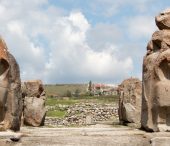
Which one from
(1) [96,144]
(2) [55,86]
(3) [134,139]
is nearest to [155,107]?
(3) [134,139]

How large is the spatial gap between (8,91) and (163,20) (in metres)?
3.38

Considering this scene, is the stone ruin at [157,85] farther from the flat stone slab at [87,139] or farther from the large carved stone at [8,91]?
the large carved stone at [8,91]

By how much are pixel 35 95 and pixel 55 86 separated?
68.1 metres

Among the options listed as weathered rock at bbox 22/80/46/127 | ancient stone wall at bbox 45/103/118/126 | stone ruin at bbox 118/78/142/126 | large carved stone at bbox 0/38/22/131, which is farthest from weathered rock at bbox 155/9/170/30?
ancient stone wall at bbox 45/103/118/126

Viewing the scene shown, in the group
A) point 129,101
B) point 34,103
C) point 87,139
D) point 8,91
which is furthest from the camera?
point 34,103

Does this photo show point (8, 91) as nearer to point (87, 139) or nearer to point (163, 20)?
point (87, 139)

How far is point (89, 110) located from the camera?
117 feet

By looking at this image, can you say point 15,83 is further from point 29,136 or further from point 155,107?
point 155,107

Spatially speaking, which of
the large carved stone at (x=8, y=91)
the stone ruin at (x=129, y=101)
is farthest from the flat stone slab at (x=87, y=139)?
the stone ruin at (x=129, y=101)

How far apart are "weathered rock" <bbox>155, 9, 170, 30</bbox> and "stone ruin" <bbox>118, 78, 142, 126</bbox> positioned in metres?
5.88

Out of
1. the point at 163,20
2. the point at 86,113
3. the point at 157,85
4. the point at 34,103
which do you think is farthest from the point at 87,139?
the point at 86,113

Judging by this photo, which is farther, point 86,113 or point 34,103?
point 86,113

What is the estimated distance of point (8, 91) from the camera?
9.61 m

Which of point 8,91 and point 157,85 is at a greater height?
point 157,85
